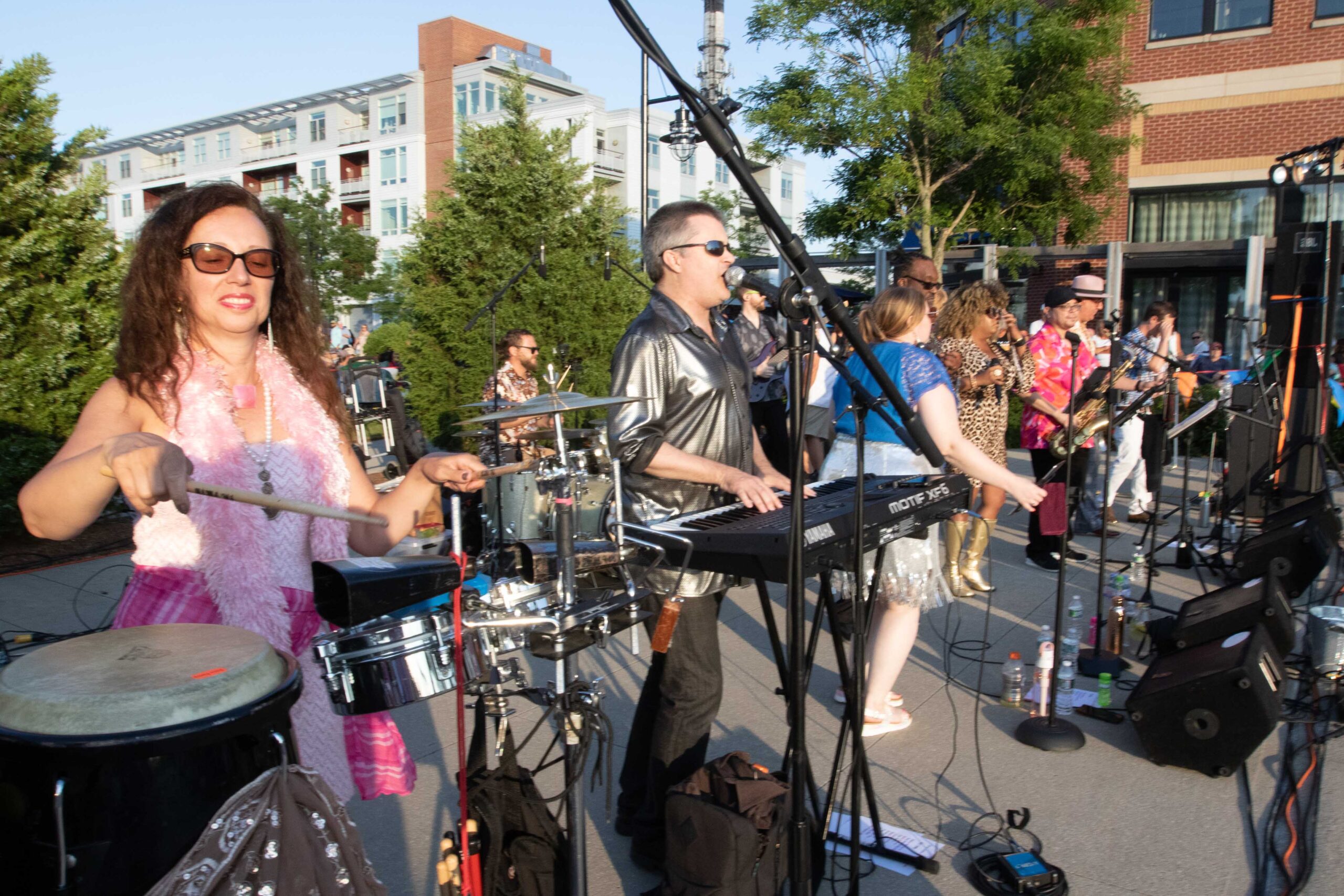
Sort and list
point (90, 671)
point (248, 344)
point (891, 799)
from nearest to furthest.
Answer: point (90, 671)
point (248, 344)
point (891, 799)

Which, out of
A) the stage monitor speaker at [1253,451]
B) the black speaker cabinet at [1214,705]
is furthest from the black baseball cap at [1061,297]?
the black speaker cabinet at [1214,705]

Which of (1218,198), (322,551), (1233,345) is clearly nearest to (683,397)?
(322,551)

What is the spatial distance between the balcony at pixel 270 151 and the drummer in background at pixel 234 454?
206 ft

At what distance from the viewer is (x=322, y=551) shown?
2.08 meters

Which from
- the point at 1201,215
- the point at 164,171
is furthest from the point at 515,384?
the point at 164,171

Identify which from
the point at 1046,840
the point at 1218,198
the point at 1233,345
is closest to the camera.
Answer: the point at 1046,840

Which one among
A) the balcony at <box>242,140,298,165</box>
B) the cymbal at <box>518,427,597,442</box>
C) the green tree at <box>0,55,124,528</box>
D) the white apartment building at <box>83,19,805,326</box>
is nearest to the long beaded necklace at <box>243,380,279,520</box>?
the cymbal at <box>518,427,597,442</box>

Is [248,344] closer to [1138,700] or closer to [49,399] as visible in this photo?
[1138,700]

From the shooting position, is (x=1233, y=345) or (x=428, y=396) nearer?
(x=428, y=396)

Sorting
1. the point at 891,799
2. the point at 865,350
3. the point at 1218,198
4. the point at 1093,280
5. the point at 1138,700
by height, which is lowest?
the point at 891,799

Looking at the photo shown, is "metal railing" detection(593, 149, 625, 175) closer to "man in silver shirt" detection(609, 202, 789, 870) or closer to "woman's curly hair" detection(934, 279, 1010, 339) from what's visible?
"woman's curly hair" detection(934, 279, 1010, 339)

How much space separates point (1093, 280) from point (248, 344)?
6.44 metres

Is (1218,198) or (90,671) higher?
(1218,198)

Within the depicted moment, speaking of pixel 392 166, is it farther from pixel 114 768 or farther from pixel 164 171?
pixel 114 768
